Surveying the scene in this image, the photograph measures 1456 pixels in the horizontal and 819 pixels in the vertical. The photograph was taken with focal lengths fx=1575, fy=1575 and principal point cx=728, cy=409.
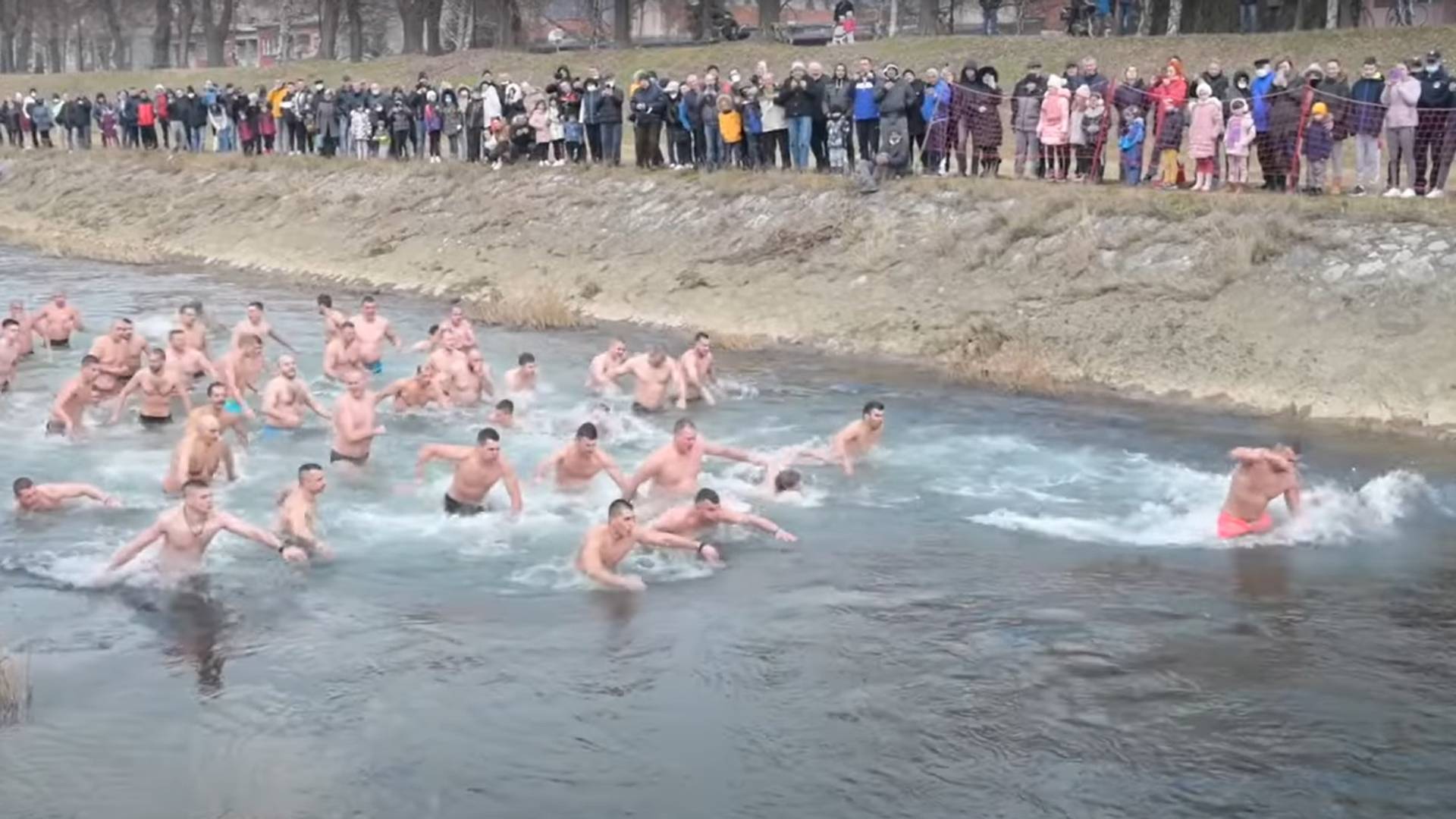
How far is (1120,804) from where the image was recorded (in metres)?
8.80

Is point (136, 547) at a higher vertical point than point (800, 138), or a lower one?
lower

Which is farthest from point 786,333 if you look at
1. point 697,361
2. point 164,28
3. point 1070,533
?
point 164,28

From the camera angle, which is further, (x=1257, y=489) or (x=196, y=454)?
(x=196, y=454)

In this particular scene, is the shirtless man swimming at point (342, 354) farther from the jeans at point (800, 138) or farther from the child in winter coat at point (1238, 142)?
the child in winter coat at point (1238, 142)

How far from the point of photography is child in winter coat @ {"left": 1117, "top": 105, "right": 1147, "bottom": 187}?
2177cm

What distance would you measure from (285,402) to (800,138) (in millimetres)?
10910

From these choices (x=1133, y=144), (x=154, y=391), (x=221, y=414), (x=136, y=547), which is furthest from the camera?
(x=1133, y=144)

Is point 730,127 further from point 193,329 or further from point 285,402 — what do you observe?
point 285,402

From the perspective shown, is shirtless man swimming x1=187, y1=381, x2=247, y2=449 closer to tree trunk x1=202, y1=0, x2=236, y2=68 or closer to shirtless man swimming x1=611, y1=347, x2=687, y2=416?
shirtless man swimming x1=611, y1=347, x2=687, y2=416

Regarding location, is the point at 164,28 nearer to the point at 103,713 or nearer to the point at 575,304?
the point at 575,304

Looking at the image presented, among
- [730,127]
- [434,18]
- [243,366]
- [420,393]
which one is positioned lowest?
[420,393]

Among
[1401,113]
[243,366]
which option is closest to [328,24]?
[243,366]

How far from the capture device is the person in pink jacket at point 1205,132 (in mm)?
20594

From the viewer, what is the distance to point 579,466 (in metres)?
15.0
